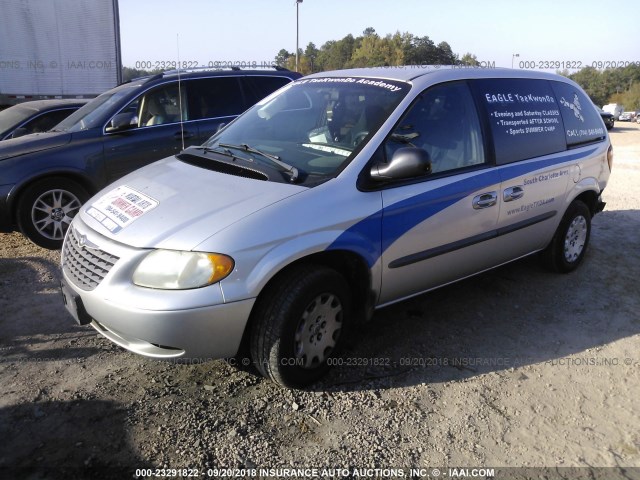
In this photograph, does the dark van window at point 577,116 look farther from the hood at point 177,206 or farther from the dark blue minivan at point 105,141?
the dark blue minivan at point 105,141

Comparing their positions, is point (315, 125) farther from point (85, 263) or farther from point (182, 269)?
point (85, 263)

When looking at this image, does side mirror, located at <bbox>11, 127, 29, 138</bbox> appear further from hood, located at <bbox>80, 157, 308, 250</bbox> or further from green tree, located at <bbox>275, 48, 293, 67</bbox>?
green tree, located at <bbox>275, 48, 293, 67</bbox>

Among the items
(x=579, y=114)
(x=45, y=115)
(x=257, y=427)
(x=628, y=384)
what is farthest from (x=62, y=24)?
(x=628, y=384)

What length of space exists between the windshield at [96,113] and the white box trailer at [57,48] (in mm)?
7005

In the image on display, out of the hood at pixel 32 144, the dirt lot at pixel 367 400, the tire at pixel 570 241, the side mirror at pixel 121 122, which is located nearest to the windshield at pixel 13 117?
the hood at pixel 32 144

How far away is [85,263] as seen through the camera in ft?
9.63

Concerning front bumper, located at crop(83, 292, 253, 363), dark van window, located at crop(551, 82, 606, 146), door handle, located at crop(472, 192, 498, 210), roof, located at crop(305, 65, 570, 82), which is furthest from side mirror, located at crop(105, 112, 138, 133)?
dark van window, located at crop(551, 82, 606, 146)

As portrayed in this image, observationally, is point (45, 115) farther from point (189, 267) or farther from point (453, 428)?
point (453, 428)

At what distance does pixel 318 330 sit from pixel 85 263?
136cm

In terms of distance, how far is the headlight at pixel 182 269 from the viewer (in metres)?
2.62

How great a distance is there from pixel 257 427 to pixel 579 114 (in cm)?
404

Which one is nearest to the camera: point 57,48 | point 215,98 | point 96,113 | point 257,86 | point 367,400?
point 367,400

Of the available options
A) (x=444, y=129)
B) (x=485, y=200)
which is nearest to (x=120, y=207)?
(x=444, y=129)

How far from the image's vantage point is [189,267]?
2627 millimetres
